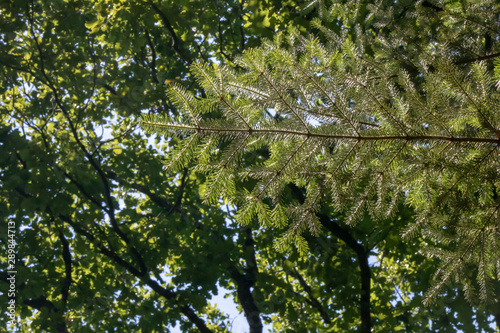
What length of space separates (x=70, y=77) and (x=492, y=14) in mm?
5800

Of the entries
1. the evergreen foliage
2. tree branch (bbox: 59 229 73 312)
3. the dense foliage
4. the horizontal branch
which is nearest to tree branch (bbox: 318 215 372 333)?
the dense foliage

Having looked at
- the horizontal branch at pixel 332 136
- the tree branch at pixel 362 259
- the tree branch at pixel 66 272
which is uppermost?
the tree branch at pixel 66 272

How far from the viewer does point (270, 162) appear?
7.97ft

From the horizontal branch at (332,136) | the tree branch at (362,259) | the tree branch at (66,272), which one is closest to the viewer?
the horizontal branch at (332,136)

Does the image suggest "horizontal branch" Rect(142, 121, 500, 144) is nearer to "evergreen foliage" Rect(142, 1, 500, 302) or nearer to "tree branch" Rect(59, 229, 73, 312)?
"evergreen foliage" Rect(142, 1, 500, 302)

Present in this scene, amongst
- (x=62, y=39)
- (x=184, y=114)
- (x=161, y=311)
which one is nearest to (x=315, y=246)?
(x=161, y=311)

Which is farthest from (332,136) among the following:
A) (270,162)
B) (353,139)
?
(270,162)

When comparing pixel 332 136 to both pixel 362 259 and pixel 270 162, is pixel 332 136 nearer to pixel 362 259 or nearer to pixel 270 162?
pixel 270 162

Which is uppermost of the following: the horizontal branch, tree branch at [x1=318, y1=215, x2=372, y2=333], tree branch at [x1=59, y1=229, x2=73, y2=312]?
tree branch at [x1=59, y1=229, x2=73, y2=312]

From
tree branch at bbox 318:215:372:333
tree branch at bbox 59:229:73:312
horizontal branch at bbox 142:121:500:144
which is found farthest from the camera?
tree branch at bbox 59:229:73:312

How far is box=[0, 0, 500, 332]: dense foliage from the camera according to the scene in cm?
193

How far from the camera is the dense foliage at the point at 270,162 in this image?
1.93m

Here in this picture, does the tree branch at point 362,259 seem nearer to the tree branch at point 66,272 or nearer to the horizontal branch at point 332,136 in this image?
the horizontal branch at point 332,136

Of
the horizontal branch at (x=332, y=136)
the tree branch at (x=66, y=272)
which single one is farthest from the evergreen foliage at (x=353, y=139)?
the tree branch at (x=66, y=272)
